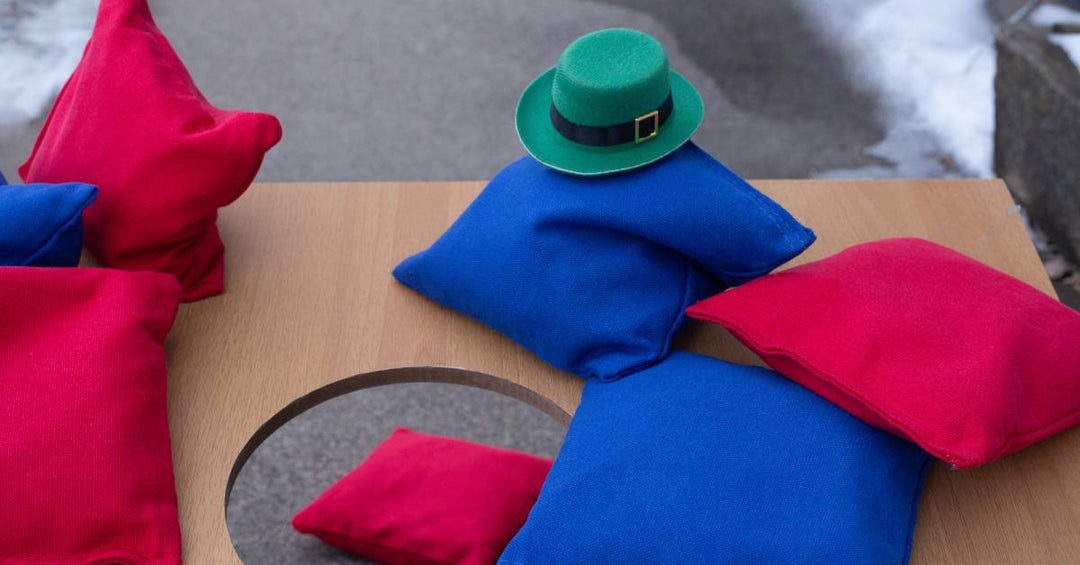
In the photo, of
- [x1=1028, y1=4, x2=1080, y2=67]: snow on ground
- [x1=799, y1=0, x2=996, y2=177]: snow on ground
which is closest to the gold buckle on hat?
[x1=799, y1=0, x2=996, y2=177]: snow on ground

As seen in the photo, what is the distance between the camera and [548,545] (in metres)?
0.97

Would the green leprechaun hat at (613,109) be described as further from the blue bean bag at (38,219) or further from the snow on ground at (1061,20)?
the snow on ground at (1061,20)

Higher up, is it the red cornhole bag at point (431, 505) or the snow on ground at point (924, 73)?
the snow on ground at point (924, 73)

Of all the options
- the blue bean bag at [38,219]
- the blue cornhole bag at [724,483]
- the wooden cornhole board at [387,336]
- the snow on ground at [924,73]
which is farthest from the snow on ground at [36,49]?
the blue cornhole bag at [724,483]

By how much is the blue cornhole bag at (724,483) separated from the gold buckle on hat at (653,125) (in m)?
0.23

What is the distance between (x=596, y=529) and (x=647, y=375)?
0.19 m

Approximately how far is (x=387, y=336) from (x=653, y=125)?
365 mm

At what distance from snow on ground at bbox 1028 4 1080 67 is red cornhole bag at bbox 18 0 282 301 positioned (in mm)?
1563

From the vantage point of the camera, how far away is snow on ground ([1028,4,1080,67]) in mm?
2107

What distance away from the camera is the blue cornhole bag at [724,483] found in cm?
94

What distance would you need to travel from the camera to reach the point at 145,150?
1177mm

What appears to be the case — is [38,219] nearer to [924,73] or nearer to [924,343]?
[924,343]

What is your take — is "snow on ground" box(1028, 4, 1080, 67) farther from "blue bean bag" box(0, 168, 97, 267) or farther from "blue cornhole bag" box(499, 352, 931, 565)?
"blue bean bag" box(0, 168, 97, 267)

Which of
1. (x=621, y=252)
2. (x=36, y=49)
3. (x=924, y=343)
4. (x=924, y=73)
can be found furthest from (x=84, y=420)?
(x=924, y=73)
